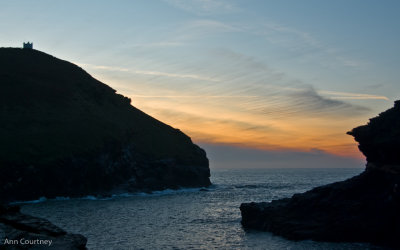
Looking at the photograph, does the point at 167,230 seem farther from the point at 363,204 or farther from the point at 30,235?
the point at 30,235

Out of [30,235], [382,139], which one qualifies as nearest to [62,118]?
[382,139]

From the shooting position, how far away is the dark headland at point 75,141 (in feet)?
337

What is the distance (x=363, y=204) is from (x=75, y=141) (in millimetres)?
100887

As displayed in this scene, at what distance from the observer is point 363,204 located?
1684 inches

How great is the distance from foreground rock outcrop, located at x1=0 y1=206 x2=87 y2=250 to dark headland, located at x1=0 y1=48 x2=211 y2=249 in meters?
58.3

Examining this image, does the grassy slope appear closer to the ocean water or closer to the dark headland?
the dark headland

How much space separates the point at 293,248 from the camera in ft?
131

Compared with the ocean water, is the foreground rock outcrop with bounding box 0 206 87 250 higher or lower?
higher

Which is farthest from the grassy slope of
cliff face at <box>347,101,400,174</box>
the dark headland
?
cliff face at <box>347,101,400,174</box>

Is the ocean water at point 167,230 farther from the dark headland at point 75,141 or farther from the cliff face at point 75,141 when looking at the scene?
the cliff face at point 75,141

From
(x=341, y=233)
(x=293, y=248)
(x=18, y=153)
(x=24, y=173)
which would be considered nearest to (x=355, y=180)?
(x=341, y=233)

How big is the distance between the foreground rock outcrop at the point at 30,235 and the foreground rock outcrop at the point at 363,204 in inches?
1253

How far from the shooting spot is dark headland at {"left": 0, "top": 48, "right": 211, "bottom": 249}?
102812mm

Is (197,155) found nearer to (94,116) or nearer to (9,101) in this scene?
(94,116)
